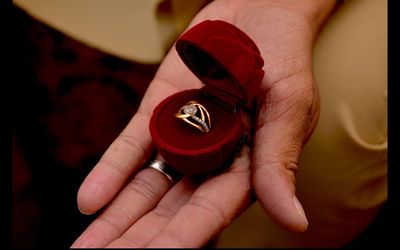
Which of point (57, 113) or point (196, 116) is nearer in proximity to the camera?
point (196, 116)

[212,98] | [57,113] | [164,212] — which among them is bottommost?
[57,113]

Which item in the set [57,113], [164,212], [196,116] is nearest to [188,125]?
[196,116]

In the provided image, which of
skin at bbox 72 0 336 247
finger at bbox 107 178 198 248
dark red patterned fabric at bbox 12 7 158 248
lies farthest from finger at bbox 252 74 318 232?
dark red patterned fabric at bbox 12 7 158 248

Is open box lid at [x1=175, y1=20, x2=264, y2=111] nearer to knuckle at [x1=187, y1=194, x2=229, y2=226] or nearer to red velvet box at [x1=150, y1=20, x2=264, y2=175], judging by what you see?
red velvet box at [x1=150, y1=20, x2=264, y2=175]

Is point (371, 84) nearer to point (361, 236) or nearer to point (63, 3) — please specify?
point (361, 236)

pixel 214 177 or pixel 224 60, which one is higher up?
pixel 224 60

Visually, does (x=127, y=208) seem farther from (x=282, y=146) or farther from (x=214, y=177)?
(x=282, y=146)
